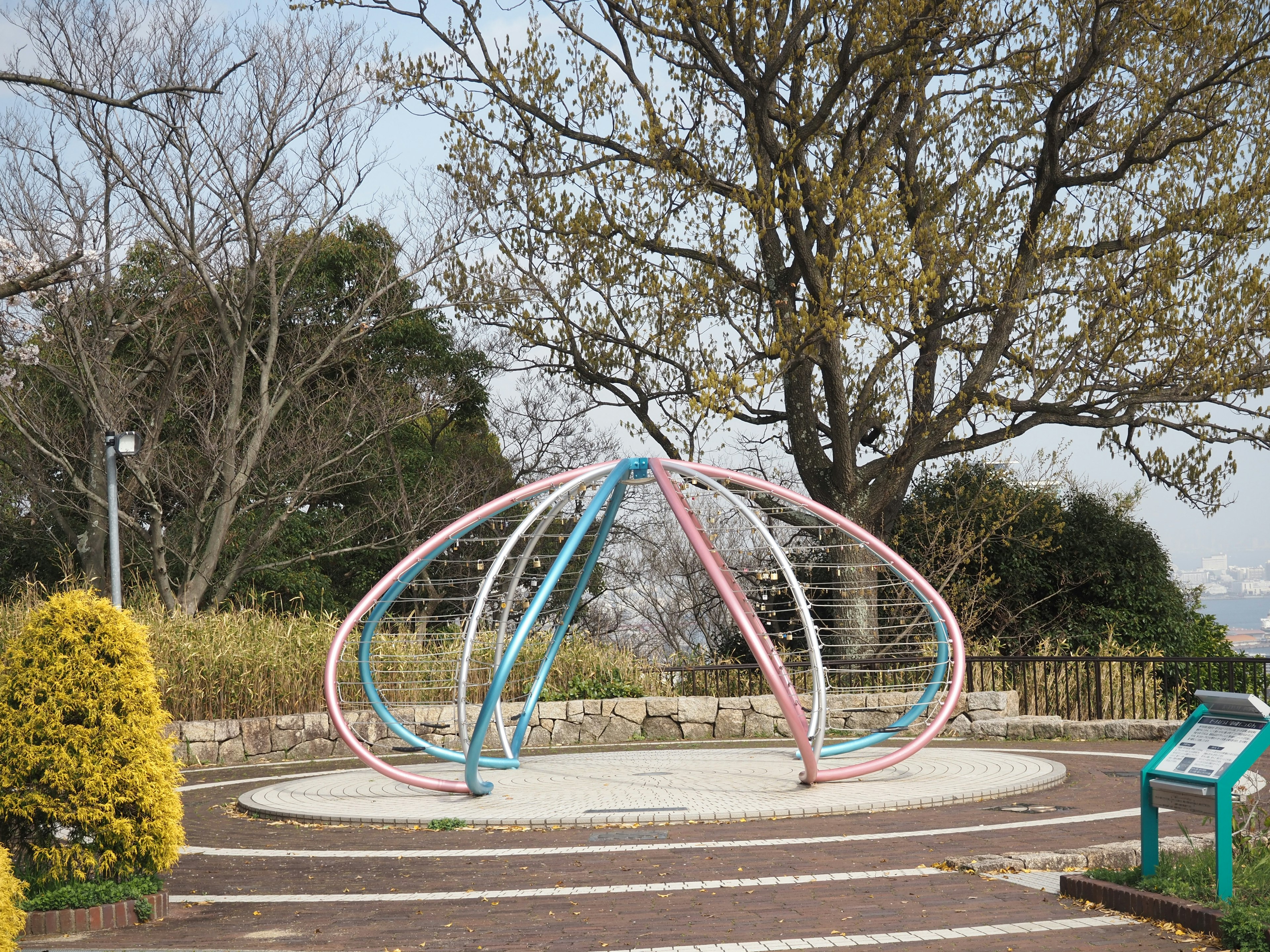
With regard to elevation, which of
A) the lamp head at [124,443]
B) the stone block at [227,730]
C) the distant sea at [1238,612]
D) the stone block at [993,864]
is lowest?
the stone block at [993,864]

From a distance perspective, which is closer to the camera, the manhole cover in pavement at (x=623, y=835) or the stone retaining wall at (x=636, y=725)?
the manhole cover in pavement at (x=623, y=835)

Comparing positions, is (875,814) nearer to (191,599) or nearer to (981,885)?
(981,885)

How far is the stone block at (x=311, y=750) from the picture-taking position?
16.8 meters

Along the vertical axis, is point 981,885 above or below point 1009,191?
below

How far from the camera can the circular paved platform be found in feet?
35.7

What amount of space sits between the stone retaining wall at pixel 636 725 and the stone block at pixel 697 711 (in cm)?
1

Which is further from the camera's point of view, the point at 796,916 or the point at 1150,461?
the point at 1150,461

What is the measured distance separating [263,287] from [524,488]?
Answer: 43.6ft

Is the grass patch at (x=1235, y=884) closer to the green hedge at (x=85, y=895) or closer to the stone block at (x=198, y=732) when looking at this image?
the green hedge at (x=85, y=895)

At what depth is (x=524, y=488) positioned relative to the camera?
12852 millimetres

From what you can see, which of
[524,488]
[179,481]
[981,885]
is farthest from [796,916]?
[179,481]

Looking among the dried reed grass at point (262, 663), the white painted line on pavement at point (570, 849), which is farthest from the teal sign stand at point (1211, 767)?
the dried reed grass at point (262, 663)

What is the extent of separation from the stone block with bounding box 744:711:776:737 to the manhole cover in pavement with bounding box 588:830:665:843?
7916mm

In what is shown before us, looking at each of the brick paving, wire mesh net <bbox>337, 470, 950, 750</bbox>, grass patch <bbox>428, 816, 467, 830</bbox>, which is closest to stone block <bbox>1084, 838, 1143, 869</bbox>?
the brick paving
